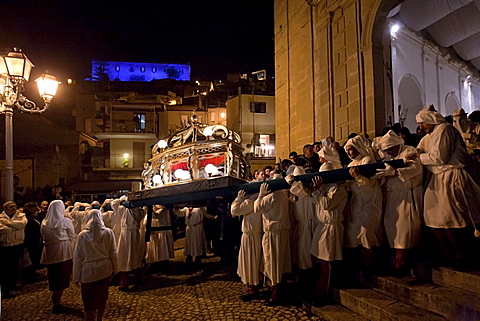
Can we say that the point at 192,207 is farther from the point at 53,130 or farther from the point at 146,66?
the point at 146,66

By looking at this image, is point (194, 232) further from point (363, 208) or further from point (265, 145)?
point (265, 145)

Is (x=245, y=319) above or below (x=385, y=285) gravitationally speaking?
below

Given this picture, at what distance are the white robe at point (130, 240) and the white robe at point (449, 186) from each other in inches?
231

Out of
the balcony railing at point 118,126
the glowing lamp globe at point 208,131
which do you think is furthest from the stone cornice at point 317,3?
the balcony railing at point 118,126

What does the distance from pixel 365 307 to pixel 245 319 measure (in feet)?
6.06

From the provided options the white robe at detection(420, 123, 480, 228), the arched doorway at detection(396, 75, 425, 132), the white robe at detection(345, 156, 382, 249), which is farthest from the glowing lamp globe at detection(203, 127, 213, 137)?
the arched doorway at detection(396, 75, 425, 132)

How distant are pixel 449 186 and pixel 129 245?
6296 mm

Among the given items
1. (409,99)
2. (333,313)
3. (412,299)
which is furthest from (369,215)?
(409,99)

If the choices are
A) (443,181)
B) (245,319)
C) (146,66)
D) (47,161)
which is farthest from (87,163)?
(146,66)

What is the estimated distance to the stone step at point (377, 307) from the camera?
389 centimetres

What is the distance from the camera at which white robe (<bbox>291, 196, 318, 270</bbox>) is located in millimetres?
5500

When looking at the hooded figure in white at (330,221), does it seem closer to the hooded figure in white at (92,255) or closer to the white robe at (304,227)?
the white robe at (304,227)

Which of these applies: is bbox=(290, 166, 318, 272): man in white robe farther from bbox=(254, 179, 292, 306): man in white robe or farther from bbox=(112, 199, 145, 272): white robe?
bbox=(112, 199, 145, 272): white robe

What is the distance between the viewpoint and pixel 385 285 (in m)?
4.67
